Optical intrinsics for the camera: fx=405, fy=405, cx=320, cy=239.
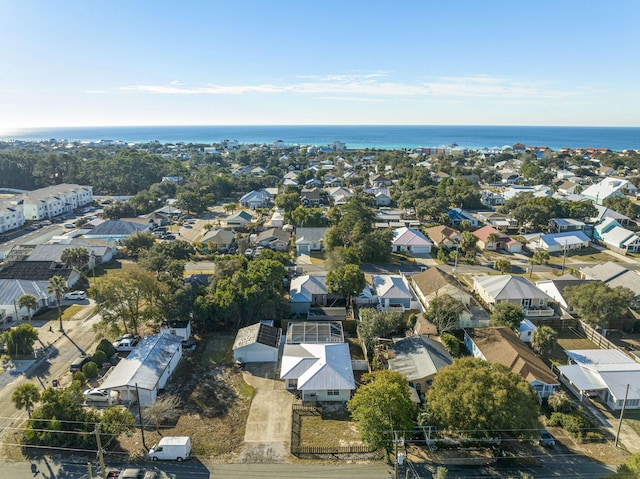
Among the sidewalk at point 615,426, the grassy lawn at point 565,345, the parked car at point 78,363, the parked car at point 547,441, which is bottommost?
the sidewalk at point 615,426

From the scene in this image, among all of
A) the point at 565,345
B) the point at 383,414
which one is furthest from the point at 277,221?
the point at 383,414

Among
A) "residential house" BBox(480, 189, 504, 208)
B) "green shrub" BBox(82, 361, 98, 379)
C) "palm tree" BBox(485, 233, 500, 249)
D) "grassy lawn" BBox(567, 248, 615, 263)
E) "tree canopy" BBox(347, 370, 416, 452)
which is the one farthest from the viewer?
"residential house" BBox(480, 189, 504, 208)

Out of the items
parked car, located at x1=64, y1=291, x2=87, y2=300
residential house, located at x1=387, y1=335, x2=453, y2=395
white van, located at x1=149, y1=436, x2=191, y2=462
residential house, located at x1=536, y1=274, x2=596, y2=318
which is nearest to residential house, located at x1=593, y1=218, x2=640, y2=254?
residential house, located at x1=536, y1=274, x2=596, y2=318

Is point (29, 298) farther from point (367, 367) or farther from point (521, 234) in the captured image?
point (521, 234)

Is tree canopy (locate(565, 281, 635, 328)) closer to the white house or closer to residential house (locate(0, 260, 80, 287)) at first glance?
the white house

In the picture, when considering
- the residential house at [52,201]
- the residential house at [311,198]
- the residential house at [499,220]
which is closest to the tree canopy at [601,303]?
the residential house at [499,220]

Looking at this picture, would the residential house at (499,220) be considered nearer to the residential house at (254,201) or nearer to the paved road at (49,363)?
the residential house at (254,201)

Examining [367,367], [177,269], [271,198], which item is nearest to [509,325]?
[367,367]
